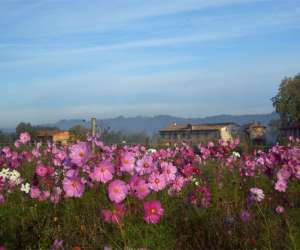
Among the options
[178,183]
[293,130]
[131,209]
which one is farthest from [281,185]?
[293,130]

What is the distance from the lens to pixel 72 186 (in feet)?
11.9

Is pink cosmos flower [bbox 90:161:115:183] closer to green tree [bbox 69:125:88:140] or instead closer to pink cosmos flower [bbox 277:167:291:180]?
pink cosmos flower [bbox 277:167:291:180]

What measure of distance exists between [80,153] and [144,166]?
0.60 meters

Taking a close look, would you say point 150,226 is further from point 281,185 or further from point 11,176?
point 11,176

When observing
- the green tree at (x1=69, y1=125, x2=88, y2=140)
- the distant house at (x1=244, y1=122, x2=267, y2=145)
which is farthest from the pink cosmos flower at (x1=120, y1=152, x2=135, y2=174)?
the distant house at (x1=244, y1=122, x2=267, y2=145)

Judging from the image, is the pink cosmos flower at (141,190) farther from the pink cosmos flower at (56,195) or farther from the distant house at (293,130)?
the distant house at (293,130)

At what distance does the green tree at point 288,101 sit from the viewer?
6419 cm

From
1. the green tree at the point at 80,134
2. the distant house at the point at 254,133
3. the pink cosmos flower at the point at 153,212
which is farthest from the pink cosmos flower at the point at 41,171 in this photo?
the distant house at the point at 254,133

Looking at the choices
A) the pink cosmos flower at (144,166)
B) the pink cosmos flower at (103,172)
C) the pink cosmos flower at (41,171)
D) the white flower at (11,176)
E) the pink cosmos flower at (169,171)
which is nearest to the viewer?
the pink cosmos flower at (103,172)

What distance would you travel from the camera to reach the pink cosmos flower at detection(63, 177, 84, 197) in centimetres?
361

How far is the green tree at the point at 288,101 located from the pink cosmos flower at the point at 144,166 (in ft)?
201

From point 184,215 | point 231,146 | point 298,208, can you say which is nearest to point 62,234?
point 184,215

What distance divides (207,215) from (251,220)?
0.39 meters

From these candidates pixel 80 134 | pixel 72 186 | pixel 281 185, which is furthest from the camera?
pixel 80 134
